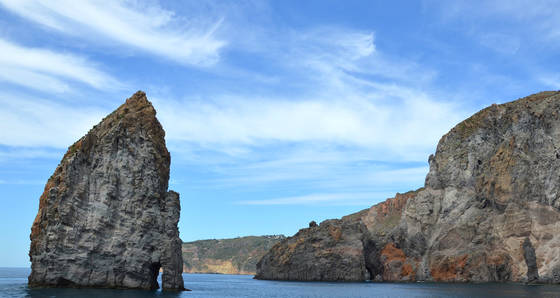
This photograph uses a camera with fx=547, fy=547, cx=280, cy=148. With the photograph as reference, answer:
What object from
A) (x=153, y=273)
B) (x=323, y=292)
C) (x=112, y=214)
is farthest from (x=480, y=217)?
(x=112, y=214)

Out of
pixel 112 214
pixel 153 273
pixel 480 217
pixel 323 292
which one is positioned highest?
pixel 480 217

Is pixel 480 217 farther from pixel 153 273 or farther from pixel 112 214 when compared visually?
pixel 112 214

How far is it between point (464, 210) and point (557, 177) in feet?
76.4

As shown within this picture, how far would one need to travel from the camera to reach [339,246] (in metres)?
153

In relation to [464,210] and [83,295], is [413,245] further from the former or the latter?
[83,295]

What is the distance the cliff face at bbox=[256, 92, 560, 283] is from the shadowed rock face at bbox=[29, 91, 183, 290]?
80092 millimetres

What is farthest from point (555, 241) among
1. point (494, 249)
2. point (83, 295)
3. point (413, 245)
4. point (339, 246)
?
point (83, 295)

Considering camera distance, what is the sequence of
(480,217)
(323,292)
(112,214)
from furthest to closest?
(480,217) < (323,292) < (112,214)

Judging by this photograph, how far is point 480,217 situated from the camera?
136250 mm

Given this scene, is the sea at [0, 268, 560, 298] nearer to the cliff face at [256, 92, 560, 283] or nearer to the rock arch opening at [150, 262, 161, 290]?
the rock arch opening at [150, 262, 161, 290]

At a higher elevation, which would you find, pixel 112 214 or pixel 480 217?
pixel 480 217

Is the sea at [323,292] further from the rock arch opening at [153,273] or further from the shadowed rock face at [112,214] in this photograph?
the rock arch opening at [153,273]

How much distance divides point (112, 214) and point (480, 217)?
9511 centimetres

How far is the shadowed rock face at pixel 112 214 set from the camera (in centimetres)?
7312
